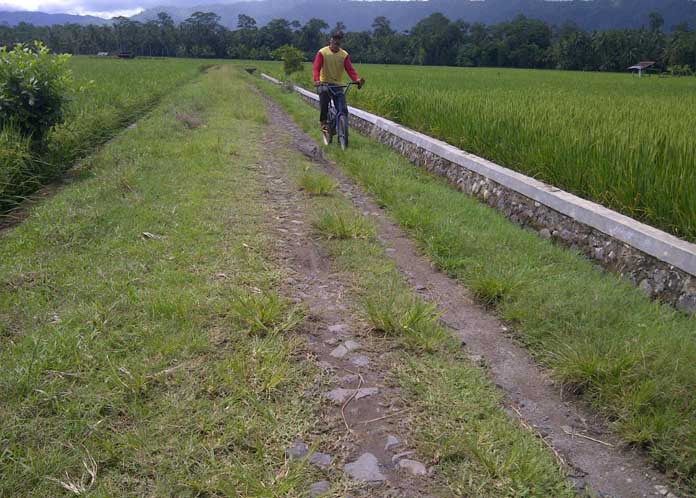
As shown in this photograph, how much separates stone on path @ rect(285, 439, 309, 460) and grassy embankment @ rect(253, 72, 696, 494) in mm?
1337

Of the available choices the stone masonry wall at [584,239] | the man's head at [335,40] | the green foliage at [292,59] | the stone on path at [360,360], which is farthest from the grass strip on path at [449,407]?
the green foliage at [292,59]

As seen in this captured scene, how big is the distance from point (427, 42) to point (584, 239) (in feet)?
291

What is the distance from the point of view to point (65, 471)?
1810 millimetres

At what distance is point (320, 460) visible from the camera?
77.2 inches

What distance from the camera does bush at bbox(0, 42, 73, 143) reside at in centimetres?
600

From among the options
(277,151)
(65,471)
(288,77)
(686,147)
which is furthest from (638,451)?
(288,77)

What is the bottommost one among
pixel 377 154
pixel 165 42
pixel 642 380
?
pixel 642 380

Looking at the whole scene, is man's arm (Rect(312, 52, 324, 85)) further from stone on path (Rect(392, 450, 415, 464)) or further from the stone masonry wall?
stone on path (Rect(392, 450, 415, 464))

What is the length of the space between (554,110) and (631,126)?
6.01 ft

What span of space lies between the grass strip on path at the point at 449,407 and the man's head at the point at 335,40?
5.28 meters

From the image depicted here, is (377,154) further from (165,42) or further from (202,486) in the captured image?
(165,42)

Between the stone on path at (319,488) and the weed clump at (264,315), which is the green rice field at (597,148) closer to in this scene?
the weed clump at (264,315)

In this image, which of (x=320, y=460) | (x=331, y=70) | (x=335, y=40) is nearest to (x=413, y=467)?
(x=320, y=460)

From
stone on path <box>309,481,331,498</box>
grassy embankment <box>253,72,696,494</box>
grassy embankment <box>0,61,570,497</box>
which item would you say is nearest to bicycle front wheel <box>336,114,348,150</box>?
grassy embankment <box>253,72,696,494</box>
